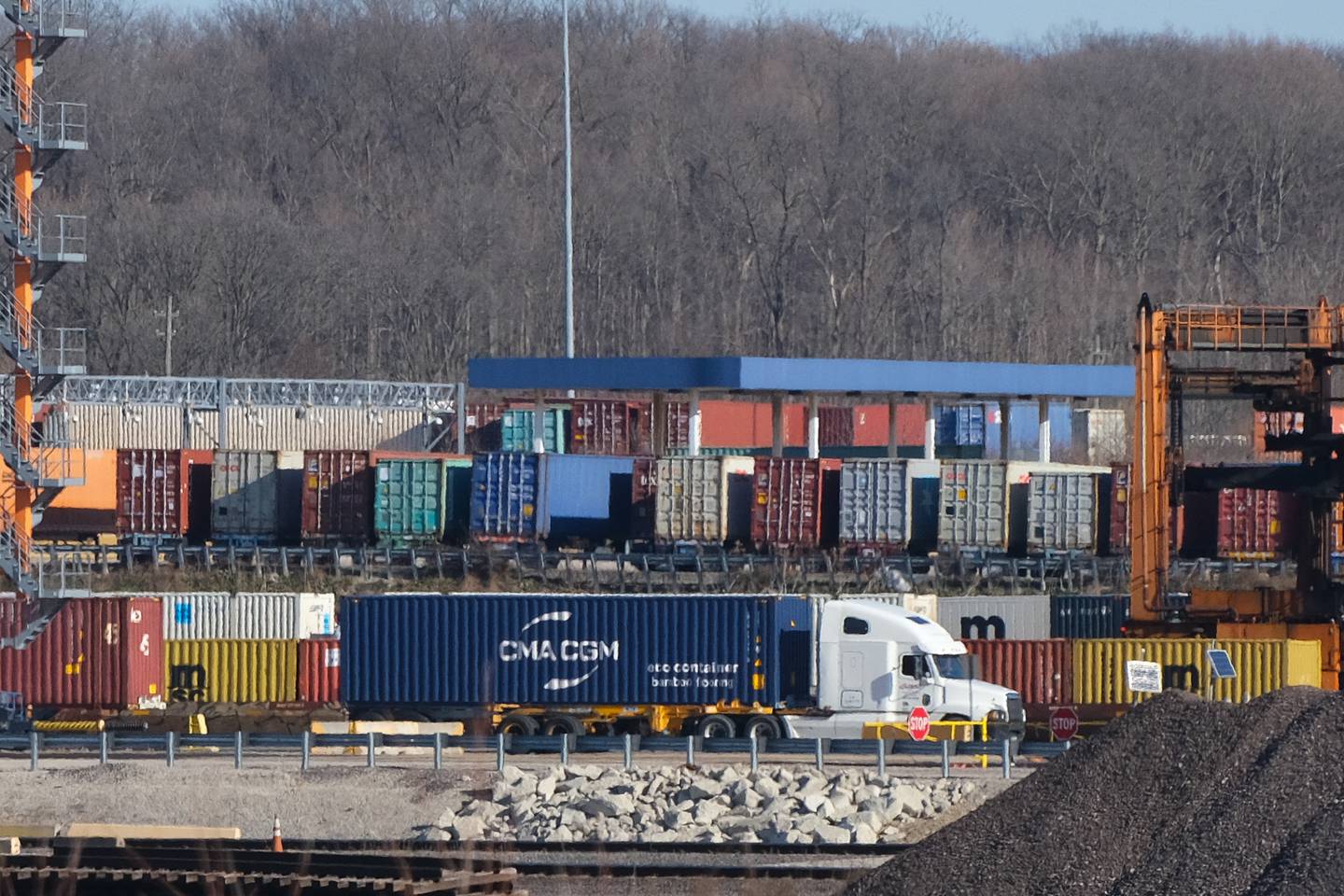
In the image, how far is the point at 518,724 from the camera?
34.9m

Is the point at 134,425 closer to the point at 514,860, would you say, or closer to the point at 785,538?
the point at 785,538

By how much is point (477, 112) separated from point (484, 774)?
123713 mm

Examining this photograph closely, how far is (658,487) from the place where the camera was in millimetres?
54750

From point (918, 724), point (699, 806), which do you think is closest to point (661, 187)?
point (918, 724)

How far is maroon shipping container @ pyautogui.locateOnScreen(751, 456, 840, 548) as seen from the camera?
5444 cm

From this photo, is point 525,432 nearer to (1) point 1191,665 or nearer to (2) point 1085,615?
(2) point 1085,615

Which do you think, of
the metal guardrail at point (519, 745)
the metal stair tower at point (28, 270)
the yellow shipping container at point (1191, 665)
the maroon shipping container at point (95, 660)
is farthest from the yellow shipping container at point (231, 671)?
the yellow shipping container at point (1191, 665)

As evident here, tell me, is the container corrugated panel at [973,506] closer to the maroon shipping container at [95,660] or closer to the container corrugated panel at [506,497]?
the container corrugated panel at [506,497]

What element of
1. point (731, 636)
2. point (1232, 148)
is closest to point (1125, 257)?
point (1232, 148)

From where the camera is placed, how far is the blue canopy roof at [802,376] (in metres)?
59.4

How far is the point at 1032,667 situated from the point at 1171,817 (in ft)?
55.9

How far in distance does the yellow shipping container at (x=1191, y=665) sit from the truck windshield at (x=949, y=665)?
2169mm

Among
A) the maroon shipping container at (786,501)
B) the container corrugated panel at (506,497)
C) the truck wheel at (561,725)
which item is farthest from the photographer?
the container corrugated panel at (506,497)

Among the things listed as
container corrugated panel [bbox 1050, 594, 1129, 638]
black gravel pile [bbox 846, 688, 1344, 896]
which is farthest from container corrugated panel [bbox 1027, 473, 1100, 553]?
black gravel pile [bbox 846, 688, 1344, 896]
